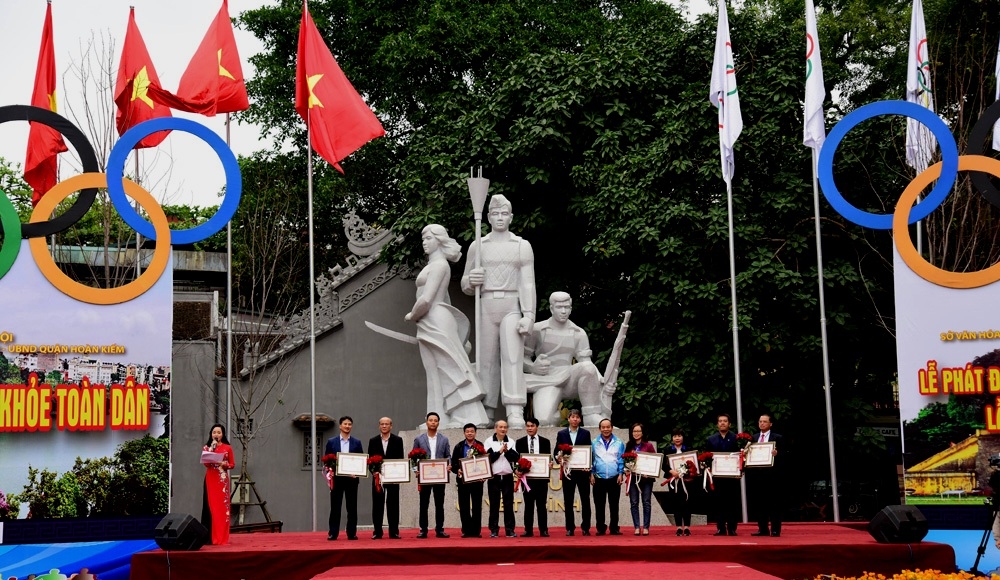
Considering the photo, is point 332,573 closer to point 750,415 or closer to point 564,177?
point 750,415

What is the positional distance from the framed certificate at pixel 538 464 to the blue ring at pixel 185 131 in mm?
4088

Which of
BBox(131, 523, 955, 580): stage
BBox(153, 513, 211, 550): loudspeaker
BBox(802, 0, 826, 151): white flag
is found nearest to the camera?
BBox(131, 523, 955, 580): stage

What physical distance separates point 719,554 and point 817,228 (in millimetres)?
6620

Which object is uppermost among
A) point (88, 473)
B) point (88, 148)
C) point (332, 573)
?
point (88, 148)

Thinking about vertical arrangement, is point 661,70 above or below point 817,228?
above

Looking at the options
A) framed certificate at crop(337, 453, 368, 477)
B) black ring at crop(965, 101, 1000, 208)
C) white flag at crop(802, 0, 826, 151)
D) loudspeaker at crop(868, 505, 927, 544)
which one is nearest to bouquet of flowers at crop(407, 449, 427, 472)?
framed certificate at crop(337, 453, 368, 477)

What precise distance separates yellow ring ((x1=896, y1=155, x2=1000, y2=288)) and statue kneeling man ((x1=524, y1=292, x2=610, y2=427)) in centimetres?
399

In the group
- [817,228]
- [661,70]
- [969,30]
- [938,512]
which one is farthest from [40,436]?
[969,30]

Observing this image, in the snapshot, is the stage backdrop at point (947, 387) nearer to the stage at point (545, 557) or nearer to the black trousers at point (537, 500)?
the stage at point (545, 557)

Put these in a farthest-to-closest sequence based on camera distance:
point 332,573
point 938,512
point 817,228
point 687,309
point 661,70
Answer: point 661,70, point 687,309, point 817,228, point 938,512, point 332,573

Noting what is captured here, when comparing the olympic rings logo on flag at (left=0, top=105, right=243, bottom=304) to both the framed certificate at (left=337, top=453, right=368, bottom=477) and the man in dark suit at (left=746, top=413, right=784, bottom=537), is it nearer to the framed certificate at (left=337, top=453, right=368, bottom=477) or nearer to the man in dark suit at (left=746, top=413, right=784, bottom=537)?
the framed certificate at (left=337, top=453, right=368, bottom=477)

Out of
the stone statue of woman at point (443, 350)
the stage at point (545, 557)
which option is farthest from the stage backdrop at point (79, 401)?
the stone statue of woman at point (443, 350)

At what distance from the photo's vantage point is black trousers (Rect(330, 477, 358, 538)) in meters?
12.7

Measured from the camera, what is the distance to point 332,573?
34.9 ft
